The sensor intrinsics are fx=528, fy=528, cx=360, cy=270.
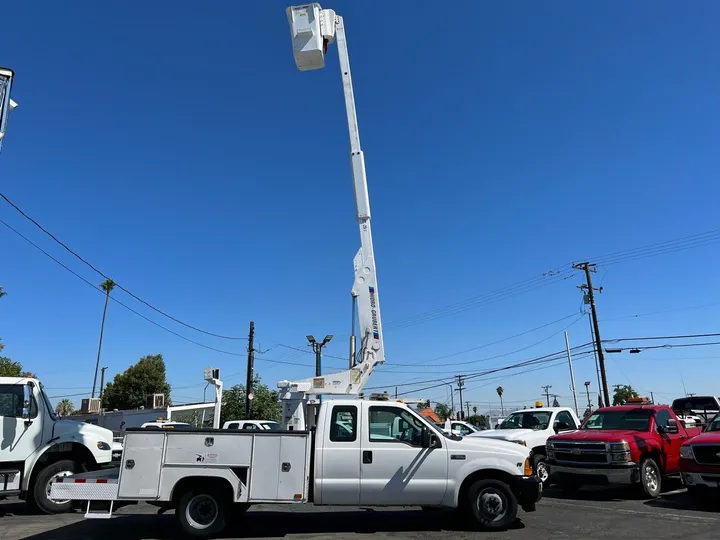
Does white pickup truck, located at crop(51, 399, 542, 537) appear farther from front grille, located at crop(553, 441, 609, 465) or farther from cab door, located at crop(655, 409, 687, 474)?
cab door, located at crop(655, 409, 687, 474)

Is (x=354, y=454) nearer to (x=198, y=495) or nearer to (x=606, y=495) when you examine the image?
(x=198, y=495)

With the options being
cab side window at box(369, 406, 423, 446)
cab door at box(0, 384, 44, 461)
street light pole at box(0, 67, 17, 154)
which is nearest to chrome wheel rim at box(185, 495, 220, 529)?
cab side window at box(369, 406, 423, 446)

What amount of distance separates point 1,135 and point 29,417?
520 cm

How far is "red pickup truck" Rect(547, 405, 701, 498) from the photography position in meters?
10.9

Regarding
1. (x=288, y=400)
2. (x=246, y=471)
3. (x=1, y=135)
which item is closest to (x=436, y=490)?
(x=246, y=471)

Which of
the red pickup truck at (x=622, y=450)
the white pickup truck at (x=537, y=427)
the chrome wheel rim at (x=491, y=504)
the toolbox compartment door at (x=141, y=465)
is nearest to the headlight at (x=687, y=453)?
the red pickup truck at (x=622, y=450)

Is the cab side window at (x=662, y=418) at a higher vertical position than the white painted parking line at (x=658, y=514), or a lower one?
higher

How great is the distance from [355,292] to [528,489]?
580cm

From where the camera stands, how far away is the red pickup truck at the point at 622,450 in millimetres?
10867

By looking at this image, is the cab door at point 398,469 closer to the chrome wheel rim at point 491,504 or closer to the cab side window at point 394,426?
the cab side window at point 394,426

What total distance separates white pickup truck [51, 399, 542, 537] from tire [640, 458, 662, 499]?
14.3 ft

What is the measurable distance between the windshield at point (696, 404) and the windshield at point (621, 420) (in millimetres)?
7681

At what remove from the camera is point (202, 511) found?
769cm

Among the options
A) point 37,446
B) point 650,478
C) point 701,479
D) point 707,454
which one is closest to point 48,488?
point 37,446
